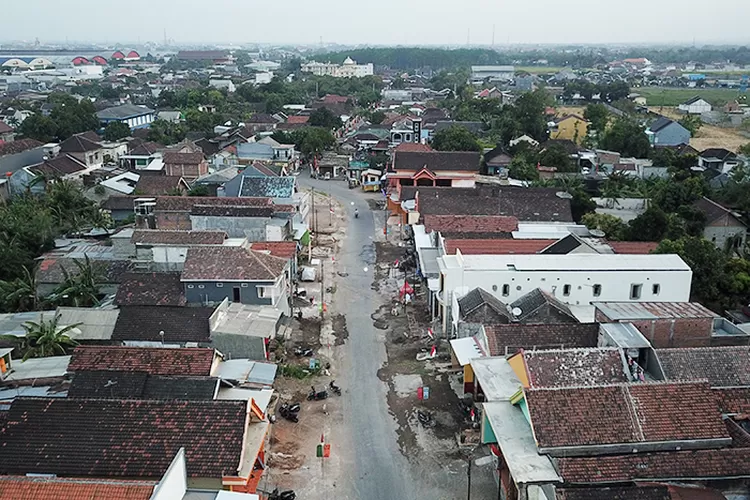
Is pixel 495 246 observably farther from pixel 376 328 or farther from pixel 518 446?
pixel 518 446

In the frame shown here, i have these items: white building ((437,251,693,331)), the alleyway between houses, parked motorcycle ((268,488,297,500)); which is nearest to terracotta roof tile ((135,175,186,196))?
the alleyway between houses

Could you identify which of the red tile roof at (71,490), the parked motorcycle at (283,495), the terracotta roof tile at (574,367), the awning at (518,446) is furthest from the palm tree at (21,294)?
the terracotta roof tile at (574,367)

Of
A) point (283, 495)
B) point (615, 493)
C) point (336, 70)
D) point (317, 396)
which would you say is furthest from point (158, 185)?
point (336, 70)

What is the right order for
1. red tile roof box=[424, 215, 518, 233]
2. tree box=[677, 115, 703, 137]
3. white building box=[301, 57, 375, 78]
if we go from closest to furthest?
red tile roof box=[424, 215, 518, 233], tree box=[677, 115, 703, 137], white building box=[301, 57, 375, 78]

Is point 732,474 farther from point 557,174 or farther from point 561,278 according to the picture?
point 557,174

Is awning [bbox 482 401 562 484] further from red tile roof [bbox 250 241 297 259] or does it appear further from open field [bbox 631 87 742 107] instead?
open field [bbox 631 87 742 107]

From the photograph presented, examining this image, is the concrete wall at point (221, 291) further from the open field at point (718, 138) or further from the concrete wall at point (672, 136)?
the concrete wall at point (672, 136)

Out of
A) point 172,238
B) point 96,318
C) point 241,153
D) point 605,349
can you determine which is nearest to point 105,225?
point 172,238
